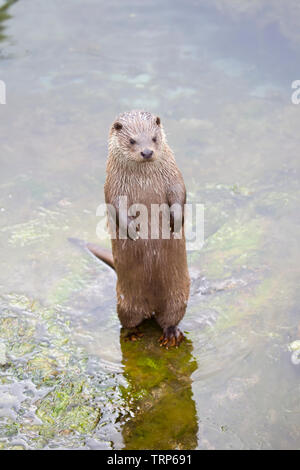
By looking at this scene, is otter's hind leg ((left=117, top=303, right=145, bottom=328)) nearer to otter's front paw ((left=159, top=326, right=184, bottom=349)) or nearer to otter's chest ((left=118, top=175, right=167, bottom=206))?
otter's front paw ((left=159, top=326, right=184, bottom=349))

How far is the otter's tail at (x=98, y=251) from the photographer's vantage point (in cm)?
456

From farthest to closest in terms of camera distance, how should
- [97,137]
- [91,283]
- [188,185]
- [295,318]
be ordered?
[97,137], [188,185], [91,283], [295,318]

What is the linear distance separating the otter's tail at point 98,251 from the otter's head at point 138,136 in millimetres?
1161

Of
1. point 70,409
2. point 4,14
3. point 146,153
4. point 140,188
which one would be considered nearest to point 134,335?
point 70,409

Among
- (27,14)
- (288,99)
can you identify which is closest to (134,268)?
(288,99)

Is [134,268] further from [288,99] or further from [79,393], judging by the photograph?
[288,99]

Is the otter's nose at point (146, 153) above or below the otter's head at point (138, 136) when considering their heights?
below

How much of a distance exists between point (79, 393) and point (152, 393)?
0.41m

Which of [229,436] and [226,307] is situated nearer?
[229,436]

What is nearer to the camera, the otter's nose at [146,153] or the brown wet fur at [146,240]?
the otter's nose at [146,153]

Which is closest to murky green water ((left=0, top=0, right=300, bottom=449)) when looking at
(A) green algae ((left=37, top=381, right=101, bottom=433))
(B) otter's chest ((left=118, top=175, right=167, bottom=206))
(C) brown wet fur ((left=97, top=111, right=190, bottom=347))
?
(A) green algae ((left=37, top=381, right=101, bottom=433))

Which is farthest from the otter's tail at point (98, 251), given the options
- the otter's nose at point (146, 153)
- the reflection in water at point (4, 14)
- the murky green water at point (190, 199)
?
the reflection in water at point (4, 14)

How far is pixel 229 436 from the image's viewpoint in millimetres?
3307

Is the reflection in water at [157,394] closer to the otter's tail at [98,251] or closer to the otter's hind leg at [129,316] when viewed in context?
the otter's hind leg at [129,316]
